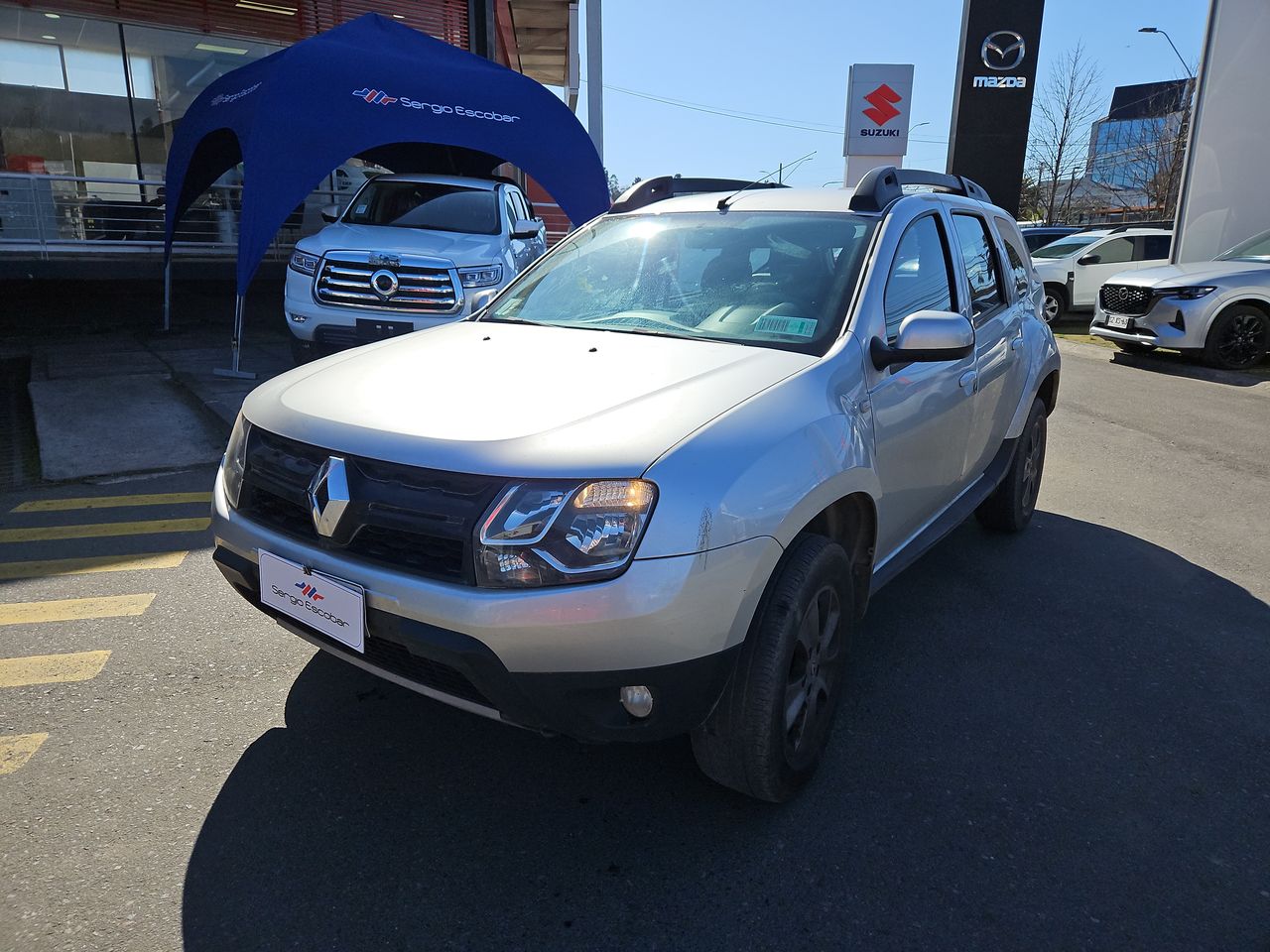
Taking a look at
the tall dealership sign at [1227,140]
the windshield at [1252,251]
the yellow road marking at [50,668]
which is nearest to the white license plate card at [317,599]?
the yellow road marking at [50,668]

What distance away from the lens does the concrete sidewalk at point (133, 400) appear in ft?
Answer: 20.5

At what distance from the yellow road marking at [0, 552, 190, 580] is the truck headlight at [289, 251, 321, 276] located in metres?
4.19

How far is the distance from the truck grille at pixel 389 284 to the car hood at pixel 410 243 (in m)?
0.10

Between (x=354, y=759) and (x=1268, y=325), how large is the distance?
12.0m

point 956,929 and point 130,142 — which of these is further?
point 130,142

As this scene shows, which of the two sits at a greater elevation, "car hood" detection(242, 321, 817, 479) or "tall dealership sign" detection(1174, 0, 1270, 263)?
"tall dealership sign" detection(1174, 0, 1270, 263)

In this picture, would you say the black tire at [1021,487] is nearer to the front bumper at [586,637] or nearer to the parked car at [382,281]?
the front bumper at [586,637]

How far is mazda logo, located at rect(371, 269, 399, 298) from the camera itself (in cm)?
786

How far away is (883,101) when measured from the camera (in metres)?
14.7

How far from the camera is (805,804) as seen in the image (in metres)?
2.60

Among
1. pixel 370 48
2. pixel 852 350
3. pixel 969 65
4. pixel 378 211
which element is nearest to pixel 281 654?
pixel 852 350

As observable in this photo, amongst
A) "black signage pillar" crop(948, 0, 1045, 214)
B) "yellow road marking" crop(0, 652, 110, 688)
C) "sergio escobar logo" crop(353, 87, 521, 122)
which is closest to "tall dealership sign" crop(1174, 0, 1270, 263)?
"black signage pillar" crop(948, 0, 1045, 214)

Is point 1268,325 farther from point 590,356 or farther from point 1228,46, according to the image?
point 590,356

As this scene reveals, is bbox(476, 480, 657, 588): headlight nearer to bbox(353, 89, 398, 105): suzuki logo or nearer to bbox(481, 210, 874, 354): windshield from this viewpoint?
bbox(481, 210, 874, 354): windshield
